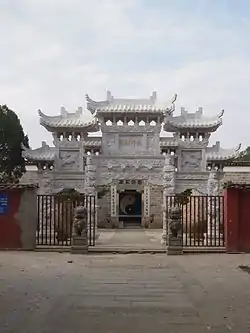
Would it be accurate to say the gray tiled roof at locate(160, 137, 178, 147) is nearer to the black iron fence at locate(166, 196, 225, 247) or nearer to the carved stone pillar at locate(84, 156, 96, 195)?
the black iron fence at locate(166, 196, 225, 247)

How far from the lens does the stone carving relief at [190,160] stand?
77.6 ft

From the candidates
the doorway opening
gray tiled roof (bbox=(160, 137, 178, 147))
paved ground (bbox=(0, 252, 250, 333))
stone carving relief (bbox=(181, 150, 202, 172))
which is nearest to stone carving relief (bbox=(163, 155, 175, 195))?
gray tiled roof (bbox=(160, 137, 178, 147))

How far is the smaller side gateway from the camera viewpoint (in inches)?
882

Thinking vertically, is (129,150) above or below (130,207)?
above

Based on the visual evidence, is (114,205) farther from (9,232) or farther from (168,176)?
(9,232)

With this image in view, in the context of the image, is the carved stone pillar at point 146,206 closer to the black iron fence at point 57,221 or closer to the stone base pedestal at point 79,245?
the black iron fence at point 57,221

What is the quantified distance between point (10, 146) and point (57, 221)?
10539 millimetres

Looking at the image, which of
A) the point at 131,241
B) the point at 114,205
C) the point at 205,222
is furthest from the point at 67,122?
the point at 114,205

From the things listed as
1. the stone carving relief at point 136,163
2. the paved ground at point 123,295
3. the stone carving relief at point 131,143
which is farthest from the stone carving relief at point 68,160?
the paved ground at point 123,295

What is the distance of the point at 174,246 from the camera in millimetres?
15961

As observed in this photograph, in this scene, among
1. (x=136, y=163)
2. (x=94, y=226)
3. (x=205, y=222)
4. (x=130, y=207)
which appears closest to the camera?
(x=94, y=226)

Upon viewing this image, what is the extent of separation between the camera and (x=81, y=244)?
52.9ft

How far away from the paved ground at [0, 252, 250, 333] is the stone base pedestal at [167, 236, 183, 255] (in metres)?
1.56

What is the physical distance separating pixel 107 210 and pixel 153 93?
11752 mm
